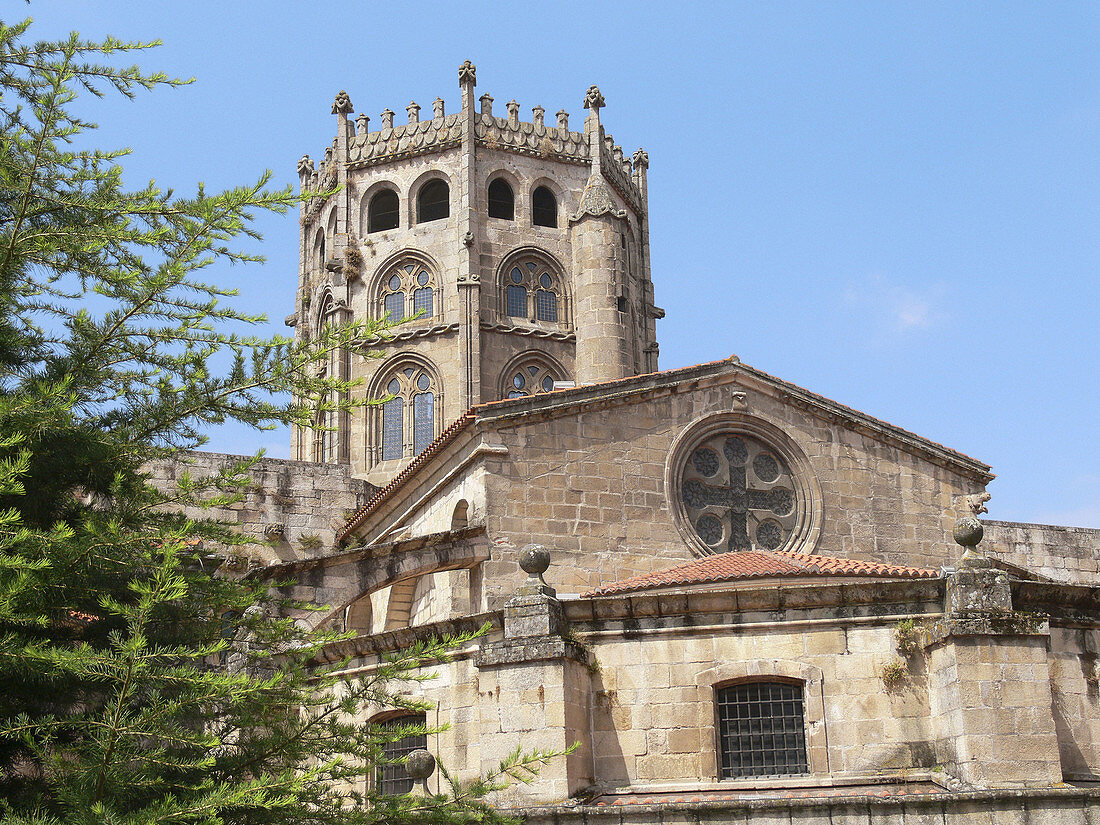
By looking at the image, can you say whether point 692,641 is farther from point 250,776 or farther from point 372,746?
point 250,776

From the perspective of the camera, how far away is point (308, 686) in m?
11.7

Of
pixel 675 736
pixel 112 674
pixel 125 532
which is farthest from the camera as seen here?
pixel 675 736

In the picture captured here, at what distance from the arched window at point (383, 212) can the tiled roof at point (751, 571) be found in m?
20.2

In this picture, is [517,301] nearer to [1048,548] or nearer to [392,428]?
[392,428]

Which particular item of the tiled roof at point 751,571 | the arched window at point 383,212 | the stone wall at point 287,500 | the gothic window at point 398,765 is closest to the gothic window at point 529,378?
the arched window at point 383,212

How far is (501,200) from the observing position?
36031 millimetres

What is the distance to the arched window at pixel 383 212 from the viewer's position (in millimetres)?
36219

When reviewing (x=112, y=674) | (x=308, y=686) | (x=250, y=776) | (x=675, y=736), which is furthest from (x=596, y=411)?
(x=112, y=674)

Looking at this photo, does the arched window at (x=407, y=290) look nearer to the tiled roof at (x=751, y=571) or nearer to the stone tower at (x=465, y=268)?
the stone tower at (x=465, y=268)

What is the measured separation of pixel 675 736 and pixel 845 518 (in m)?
7.15

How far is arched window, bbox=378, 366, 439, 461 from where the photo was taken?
110ft

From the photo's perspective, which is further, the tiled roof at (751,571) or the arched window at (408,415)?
the arched window at (408,415)

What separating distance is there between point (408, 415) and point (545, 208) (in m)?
7.27

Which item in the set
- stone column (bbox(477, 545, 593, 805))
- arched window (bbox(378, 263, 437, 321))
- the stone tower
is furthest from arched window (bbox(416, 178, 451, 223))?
stone column (bbox(477, 545, 593, 805))
